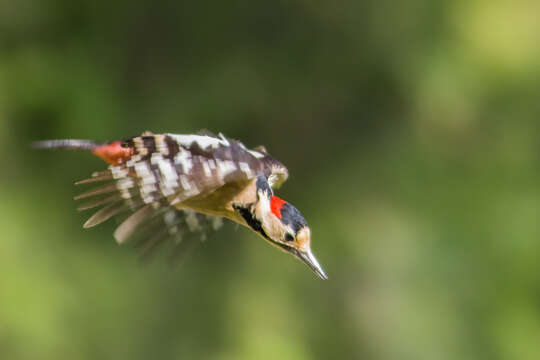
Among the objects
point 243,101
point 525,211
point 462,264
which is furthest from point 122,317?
point 525,211

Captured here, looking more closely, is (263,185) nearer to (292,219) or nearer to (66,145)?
(292,219)

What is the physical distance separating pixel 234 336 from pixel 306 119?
133cm

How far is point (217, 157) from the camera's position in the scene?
1.46 meters

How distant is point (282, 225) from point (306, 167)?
2.87 meters

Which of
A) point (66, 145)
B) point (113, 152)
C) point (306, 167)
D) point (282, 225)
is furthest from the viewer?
point (306, 167)

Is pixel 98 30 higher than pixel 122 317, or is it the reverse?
pixel 98 30

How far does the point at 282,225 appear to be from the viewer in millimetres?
1381

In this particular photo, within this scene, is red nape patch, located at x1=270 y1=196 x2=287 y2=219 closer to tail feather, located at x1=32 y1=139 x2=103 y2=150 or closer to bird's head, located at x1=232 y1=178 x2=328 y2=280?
bird's head, located at x1=232 y1=178 x2=328 y2=280

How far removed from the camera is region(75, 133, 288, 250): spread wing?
1.41 meters

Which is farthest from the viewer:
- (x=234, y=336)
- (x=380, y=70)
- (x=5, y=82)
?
(x=380, y=70)

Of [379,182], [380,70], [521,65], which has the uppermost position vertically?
[380,70]

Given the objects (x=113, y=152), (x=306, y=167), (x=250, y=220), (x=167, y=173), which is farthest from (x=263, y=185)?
(x=306, y=167)

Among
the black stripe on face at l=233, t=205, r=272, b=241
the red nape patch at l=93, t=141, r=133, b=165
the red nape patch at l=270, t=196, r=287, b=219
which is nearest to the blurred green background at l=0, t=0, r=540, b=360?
the red nape patch at l=93, t=141, r=133, b=165

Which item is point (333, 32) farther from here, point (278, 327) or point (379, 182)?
point (278, 327)
